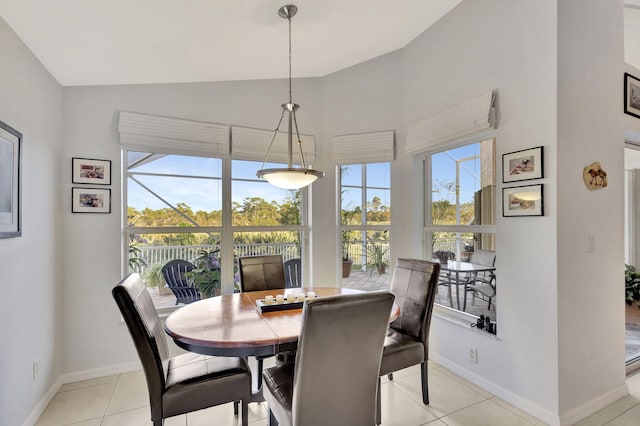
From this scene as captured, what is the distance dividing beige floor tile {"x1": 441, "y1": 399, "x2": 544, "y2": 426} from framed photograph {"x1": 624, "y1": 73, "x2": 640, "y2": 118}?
2.48 m

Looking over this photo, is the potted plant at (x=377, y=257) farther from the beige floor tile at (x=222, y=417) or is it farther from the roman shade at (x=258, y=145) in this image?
the beige floor tile at (x=222, y=417)

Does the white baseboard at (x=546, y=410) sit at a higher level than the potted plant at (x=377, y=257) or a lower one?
lower

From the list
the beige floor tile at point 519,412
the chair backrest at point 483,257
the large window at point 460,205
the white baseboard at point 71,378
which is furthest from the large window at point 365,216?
the white baseboard at point 71,378

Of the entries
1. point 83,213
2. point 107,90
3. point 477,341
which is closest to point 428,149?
point 477,341

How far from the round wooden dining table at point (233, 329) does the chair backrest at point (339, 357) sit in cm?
25

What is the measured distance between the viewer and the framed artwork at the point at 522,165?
213cm

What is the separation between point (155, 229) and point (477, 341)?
3.03 meters

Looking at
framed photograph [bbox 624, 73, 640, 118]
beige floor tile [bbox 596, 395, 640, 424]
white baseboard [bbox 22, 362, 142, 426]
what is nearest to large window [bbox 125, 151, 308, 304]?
white baseboard [bbox 22, 362, 142, 426]

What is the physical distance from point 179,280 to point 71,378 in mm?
1105

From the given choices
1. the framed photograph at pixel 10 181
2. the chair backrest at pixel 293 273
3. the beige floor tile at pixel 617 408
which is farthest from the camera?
the chair backrest at pixel 293 273

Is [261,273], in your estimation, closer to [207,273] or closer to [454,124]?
[207,273]

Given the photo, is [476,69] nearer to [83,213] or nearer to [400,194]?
[400,194]

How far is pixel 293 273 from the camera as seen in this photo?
3.67 meters

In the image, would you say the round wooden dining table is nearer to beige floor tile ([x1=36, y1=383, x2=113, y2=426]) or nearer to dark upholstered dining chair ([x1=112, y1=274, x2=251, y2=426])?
dark upholstered dining chair ([x1=112, y1=274, x2=251, y2=426])
